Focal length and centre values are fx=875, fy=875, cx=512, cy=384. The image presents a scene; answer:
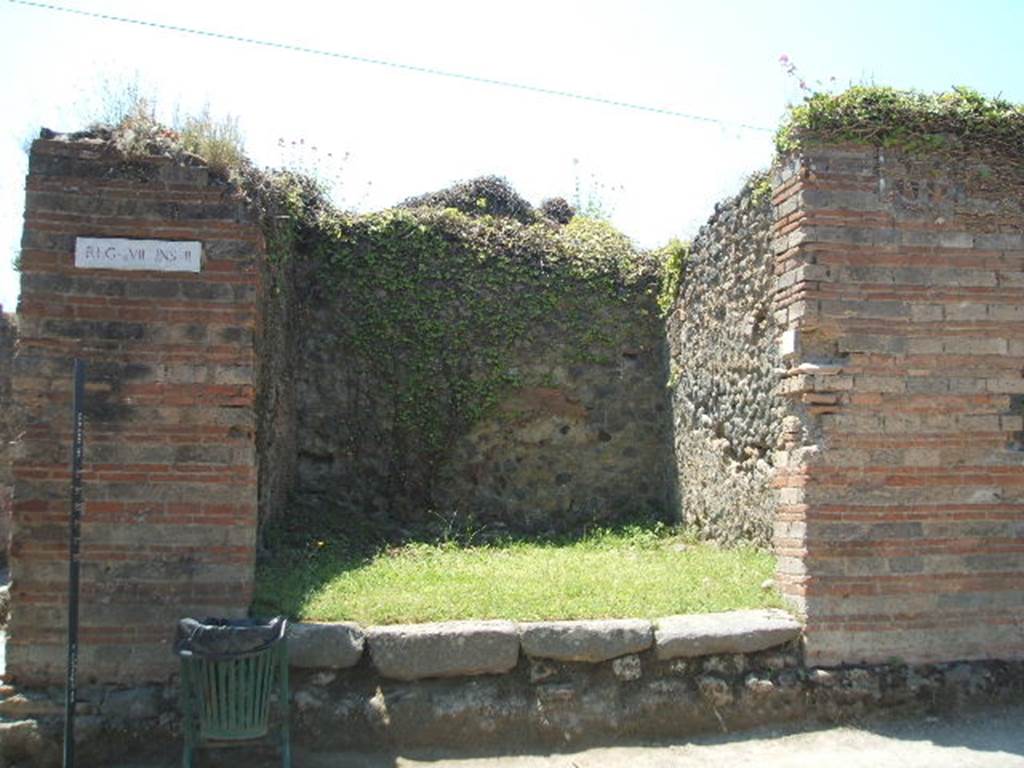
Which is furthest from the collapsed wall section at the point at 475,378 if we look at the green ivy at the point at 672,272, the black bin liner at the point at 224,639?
the black bin liner at the point at 224,639

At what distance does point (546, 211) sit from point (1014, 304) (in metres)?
10.2

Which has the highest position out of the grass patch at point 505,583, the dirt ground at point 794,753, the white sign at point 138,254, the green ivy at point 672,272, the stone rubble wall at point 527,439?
the green ivy at point 672,272

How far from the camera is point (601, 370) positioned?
981 centimetres

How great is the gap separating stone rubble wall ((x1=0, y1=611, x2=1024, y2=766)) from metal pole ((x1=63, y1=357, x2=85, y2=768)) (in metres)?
0.35

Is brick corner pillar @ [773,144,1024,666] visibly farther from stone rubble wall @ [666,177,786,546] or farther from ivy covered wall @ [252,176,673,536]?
ivy covered wall @ [252,176,673,536]

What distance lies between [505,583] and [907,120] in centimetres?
410

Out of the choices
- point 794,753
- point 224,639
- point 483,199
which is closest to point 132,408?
point 224,639

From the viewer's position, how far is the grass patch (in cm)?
538

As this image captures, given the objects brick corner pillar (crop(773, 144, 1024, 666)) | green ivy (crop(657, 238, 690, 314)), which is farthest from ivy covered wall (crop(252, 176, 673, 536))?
brick corner pillar (crop(773, 144, 1024, 666))

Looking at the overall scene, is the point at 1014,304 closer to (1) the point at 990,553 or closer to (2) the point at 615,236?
(1) the point at 990,553

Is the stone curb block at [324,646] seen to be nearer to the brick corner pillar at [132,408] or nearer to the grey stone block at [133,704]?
the brick corner pillar at [132,408]

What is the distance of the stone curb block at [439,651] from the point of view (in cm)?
501

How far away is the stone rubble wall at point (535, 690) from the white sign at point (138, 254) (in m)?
2.29

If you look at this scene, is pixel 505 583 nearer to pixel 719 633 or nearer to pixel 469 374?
pixel 719 633
